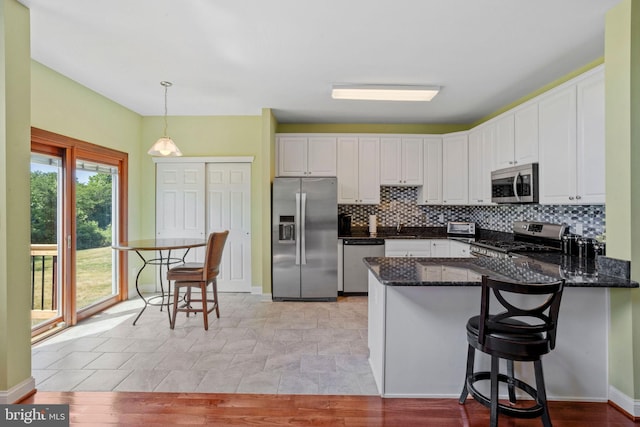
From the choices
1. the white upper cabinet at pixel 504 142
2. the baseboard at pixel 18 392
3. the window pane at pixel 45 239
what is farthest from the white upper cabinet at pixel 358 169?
the baseboard at pixel 18 392

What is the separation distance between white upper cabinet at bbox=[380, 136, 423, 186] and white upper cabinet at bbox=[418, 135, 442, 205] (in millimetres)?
88

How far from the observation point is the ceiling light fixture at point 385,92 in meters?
3.46

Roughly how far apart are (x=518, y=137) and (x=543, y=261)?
152 centimetres

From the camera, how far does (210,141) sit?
473cm

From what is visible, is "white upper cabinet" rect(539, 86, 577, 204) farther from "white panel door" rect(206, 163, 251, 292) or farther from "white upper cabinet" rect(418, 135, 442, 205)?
"white panel door" rect(206, 163, 251, 292)

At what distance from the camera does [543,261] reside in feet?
8.80

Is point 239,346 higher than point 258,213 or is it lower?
lower

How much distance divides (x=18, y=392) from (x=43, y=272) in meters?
1.60

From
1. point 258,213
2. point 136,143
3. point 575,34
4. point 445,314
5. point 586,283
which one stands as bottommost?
point 445,314

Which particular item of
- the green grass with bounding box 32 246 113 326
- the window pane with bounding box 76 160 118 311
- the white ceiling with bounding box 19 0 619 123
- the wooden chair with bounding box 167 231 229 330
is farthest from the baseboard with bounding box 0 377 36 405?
the white ceiling with bounding box 19 0 619 123

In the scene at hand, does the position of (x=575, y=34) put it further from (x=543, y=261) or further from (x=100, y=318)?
(x=100, y=318)

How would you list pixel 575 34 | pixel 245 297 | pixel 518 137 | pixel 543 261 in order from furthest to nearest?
pixel 245 297
pixel 518 137
pixel 543 261
pixel 575 34

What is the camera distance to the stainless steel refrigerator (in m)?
4.37

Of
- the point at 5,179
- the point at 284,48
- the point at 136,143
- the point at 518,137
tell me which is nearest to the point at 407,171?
the point at 518,137
